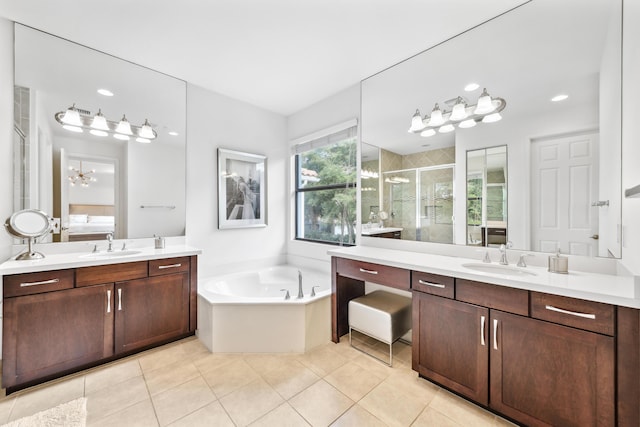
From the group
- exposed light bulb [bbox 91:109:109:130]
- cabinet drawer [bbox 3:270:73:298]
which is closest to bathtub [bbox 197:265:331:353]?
cabinet drawer [bbox 3:270:73:298]

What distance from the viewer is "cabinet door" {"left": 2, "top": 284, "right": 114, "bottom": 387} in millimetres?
1661

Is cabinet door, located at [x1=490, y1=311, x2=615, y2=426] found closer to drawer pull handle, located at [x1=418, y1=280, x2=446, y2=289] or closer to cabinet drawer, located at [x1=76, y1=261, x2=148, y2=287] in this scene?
drawer pull handle, located at [x1=418, y1=280, x2=446, y2=289]

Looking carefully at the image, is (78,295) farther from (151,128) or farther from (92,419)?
(151,128)

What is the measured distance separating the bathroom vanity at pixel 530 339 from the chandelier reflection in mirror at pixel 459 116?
1081 millimetres

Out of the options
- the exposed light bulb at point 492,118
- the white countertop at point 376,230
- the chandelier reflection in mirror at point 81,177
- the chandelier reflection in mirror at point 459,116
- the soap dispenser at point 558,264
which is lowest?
the soap dispenser at point 558,264

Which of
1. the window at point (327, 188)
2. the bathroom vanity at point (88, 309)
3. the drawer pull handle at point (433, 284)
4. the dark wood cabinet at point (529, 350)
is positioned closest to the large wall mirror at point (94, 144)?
the bathroom vanity at point (88, 309)

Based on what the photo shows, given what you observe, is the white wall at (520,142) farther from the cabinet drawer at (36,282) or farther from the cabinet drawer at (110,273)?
the cabinet drawer at (36,282)

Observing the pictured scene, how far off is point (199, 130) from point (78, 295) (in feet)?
6.11

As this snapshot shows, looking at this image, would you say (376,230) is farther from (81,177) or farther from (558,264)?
(81,177)

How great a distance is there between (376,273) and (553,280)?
1042 millimetres

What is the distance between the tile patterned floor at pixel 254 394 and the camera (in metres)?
1.51

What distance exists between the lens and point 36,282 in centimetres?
174

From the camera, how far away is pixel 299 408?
1601mm

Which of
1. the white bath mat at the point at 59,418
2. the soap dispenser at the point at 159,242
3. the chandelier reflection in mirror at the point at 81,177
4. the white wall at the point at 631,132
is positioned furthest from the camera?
the soap dispenser at the point at 159,242
